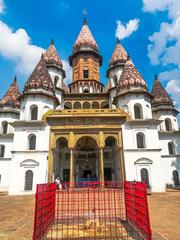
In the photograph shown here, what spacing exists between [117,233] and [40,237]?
204 cm

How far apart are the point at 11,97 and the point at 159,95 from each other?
82.1 feet

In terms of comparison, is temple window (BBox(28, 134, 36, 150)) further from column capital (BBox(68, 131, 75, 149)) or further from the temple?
column capital (BBox(68, 131, 75, 149))

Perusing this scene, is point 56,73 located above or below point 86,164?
above

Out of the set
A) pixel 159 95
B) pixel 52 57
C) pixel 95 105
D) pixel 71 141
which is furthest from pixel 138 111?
pixel 52 57

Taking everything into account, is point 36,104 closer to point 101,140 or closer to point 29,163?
point 29,163

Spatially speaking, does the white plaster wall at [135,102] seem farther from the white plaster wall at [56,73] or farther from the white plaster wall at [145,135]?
the white plaster wall at [56,73]

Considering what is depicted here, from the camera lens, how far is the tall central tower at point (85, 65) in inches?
1372

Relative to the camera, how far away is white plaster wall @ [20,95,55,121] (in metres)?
23.6

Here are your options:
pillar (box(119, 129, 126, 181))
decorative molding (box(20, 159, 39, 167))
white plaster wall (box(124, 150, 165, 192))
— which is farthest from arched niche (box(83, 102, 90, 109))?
decorative molding (box(20, 159, 39, 167))

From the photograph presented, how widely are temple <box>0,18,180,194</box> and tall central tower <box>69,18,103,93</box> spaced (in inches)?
113

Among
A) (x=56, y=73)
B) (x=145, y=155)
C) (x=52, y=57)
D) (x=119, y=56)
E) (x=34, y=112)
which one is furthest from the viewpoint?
(x=119, y=56)

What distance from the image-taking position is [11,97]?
3331 cm

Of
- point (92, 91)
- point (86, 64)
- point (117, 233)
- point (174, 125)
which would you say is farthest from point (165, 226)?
point (86, 64)

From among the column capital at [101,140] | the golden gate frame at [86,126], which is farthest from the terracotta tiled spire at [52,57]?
the column capital at [101,140]
